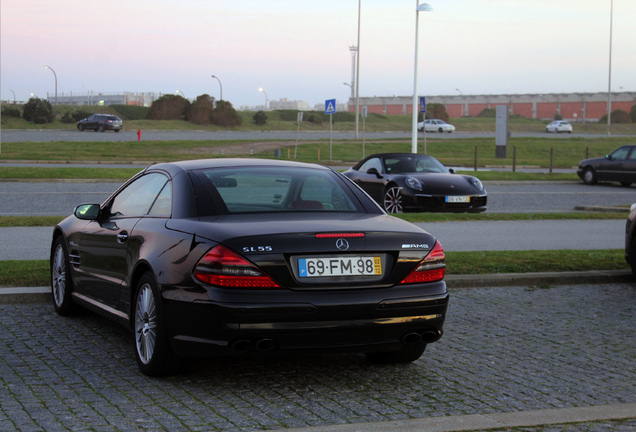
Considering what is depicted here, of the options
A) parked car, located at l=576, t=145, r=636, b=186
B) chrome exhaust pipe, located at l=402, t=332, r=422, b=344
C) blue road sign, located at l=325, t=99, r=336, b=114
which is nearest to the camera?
chrome exhaust pipe, located at l=402, t=332, r=422, b=344

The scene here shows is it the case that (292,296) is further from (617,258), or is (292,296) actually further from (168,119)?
(168,119)

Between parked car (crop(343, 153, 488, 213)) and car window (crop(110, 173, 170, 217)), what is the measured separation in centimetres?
1122

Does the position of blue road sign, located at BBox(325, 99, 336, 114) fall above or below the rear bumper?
above

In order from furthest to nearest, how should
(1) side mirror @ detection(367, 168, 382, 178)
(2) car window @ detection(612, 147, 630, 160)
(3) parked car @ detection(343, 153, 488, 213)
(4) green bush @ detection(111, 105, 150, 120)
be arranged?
(4) green bush @ detection(111, 105, 150, 120)
(2) car window @ detection(612, 147, 630, 160)
(1) side mirror @ detection(367, 168, 382, 178)
(3) parked car @ detection(343, 153, 488, 213)

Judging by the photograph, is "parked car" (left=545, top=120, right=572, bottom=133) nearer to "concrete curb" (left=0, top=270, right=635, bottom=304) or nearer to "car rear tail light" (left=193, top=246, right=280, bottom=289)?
"concrete curb" (left=0, top=270, right=635, bottom=304)

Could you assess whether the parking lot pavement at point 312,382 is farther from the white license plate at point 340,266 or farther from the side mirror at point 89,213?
the side mirror at point 89,213

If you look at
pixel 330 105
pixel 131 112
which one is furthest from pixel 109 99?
pixel 330 105

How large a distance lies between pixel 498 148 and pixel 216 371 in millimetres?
40269

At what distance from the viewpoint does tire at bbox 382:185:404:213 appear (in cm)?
1765

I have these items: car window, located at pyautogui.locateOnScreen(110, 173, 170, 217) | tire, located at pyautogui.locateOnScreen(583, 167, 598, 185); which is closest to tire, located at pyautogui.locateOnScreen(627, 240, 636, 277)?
car window, located at pyautogui.locateOnScreen(110, 173, 170, 217)

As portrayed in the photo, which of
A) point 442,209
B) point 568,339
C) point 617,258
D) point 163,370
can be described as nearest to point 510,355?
point 568,339

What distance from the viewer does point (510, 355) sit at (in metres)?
6.08

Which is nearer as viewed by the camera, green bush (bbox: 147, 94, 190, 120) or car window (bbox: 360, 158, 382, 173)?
car window (bbox: 360, 158, 382, 173)

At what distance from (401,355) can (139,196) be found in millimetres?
2261
